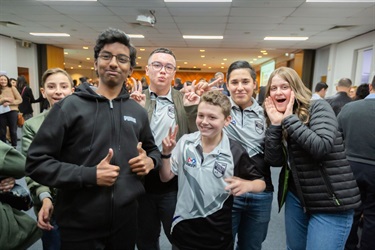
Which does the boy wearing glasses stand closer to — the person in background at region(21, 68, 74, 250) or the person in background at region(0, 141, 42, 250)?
the person in background at region(21, 68, 74, 250)

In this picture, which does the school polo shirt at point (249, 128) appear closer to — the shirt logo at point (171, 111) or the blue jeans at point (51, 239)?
the shirt logo at point (171, 111)

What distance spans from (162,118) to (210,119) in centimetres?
42

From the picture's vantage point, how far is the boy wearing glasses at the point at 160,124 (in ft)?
5.53

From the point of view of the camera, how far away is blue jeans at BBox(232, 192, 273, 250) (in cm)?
162

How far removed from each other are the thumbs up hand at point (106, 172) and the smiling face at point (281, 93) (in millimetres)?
1004

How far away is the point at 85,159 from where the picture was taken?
3.73ft

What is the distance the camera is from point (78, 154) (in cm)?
114

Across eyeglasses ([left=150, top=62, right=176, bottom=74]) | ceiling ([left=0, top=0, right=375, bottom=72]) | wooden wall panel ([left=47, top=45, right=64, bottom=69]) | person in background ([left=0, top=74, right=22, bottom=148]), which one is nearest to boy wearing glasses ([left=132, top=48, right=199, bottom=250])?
eyeglasses ([left=150, top=62, right=176, bottom=74])

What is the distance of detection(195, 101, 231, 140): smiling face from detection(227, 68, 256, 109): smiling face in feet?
0.89

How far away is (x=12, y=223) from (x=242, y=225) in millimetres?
1287

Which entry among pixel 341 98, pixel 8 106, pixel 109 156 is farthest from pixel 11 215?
pixel 8 106

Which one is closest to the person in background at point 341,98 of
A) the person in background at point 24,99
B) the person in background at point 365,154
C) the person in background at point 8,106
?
the person in background at point 365,154

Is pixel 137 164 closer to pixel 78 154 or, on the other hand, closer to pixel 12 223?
pixel 78 154

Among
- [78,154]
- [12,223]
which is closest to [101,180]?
[78,154]
